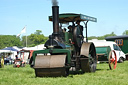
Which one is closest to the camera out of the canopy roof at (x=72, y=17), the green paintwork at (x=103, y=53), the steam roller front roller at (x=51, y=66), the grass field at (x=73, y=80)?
the grass field at (x=73, y=80)

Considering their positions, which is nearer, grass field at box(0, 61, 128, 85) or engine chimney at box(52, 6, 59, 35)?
grass field at box(0, 61, 128, 85)

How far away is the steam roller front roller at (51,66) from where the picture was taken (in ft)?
26.5

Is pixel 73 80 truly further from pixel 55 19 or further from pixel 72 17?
pixel 72 17

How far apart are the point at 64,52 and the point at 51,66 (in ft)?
2.18

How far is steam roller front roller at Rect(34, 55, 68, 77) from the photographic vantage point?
806 centimetres

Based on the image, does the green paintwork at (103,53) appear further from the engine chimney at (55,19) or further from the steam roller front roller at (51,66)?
the steam roller front roller at (51,66)

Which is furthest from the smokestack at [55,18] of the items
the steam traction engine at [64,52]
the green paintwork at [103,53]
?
the green paintwork at [103,53]

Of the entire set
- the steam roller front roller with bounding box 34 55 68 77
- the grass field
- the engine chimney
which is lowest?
the grass field

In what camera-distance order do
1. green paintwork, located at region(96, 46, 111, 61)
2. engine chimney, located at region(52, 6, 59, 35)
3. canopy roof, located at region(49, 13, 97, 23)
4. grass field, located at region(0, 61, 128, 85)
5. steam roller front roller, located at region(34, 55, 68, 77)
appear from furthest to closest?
1. green paintwork, located at region(96, 46, 111, 61)
2. canopy roof, located at region(49, 13, 97, 23)
3. engine chimney, located at region(52, 6, 59, 35)
4. steam roller front roller, located at region(34, 55, 68, 77)
5. grass field, located at region(0, 61, 128, 85)

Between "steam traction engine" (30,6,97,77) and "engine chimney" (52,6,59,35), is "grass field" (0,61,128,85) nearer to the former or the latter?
"steam traction engine" (30,6,97,77)

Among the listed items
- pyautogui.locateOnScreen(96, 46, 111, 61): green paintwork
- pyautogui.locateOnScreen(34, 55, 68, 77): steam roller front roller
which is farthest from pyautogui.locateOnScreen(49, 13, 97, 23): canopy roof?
pyautogui.locateOnScreen(34, 55, 68, 77): steam roller front roller

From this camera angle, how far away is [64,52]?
27.5 ft

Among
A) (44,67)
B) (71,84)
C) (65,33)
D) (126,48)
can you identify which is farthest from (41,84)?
(126,48)

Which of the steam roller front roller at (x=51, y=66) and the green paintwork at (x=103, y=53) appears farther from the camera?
the green paintwork at (x=103, y=53)
